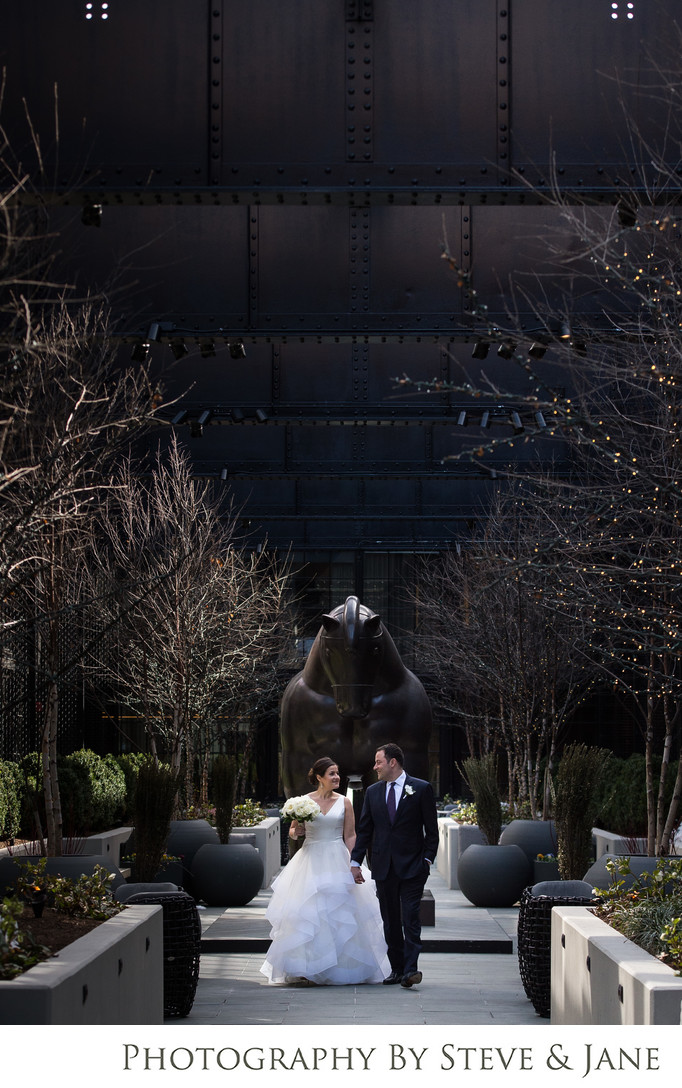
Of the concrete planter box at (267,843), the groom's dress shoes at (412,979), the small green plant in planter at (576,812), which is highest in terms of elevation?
the small green plant in planter at (576,812)

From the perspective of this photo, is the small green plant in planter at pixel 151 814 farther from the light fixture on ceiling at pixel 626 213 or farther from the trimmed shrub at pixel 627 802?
the trimmed shrub at pixel 627 802

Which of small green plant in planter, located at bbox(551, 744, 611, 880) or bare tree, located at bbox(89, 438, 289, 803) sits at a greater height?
bare tree, located at bbox(89, 438, 289, 803)

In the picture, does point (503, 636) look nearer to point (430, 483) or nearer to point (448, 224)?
→ point (430, 483)

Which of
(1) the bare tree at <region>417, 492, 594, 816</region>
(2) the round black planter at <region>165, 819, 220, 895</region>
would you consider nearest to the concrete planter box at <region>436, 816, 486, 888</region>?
(1) the bare tree at <region>417, 492, 594, 816</region>

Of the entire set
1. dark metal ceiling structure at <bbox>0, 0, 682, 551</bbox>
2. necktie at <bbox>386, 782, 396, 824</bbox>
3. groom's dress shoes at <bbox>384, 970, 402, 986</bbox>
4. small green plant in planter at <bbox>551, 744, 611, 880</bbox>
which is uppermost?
dark metal ceiling structure at <bbox>0, 0, 682, 551</bbox>

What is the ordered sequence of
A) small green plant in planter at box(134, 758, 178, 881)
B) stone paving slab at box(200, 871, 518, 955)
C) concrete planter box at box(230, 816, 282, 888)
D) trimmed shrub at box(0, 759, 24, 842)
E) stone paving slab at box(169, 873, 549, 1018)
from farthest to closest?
Answer: concrete planter box at box(230, 816, 282, 888), trimmed shrub at box(0, 759, 24, 842), stone paving slab at box(200, 871, 518, 955), small green plant in planter at box(134, 758, 178, 881), stone paving slab at box(169, 873, 549, 1018)

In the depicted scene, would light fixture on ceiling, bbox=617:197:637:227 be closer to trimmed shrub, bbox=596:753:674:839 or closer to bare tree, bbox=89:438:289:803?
bare tree, bbox=89:438:289:803

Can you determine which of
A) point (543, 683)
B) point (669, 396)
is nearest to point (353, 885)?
point (669, 396)

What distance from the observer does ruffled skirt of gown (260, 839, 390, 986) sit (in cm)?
1105

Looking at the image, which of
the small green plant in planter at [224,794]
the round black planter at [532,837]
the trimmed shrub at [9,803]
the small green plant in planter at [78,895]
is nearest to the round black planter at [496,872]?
the round black planter at [532,837]

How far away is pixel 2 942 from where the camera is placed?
666cm

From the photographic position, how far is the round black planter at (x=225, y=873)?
16141 mm

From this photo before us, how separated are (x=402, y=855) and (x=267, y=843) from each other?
31.4ft

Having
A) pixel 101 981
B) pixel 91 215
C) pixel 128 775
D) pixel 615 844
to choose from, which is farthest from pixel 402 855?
pixel 128 775
